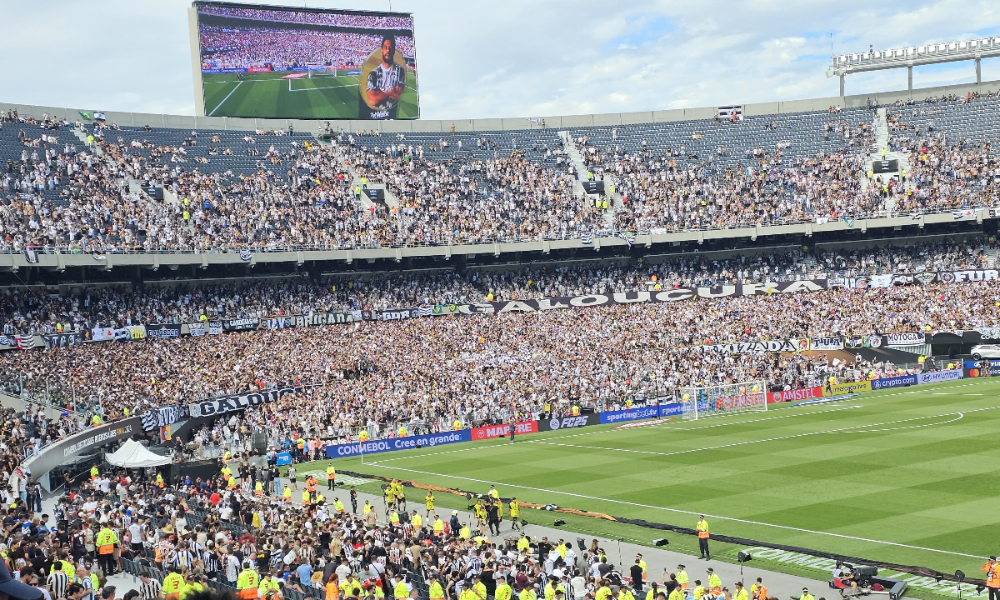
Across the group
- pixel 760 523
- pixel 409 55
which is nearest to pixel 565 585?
pixel 760 523

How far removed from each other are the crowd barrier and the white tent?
1342 centimetres

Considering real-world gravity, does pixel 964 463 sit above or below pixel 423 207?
below

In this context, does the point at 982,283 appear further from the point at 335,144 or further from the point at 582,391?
the point at 335,144

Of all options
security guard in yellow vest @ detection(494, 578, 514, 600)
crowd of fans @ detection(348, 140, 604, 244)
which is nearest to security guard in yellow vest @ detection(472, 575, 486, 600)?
security guard in yellow vest @ detection(494, 578, 514, 600)

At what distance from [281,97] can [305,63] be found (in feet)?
11.3

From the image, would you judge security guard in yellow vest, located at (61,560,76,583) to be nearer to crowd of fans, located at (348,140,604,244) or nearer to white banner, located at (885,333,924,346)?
crowd of fans, located at (348,140,604,244)

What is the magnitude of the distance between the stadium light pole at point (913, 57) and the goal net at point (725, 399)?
1780 inches

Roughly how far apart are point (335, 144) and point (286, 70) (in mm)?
6922

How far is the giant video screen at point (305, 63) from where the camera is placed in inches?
2778

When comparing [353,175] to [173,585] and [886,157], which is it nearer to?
[886,157]

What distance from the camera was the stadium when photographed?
930 inches

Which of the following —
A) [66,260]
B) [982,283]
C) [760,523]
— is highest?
[66,260]

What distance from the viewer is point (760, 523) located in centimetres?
2788

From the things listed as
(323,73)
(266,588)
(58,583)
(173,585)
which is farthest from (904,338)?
(58,583)
